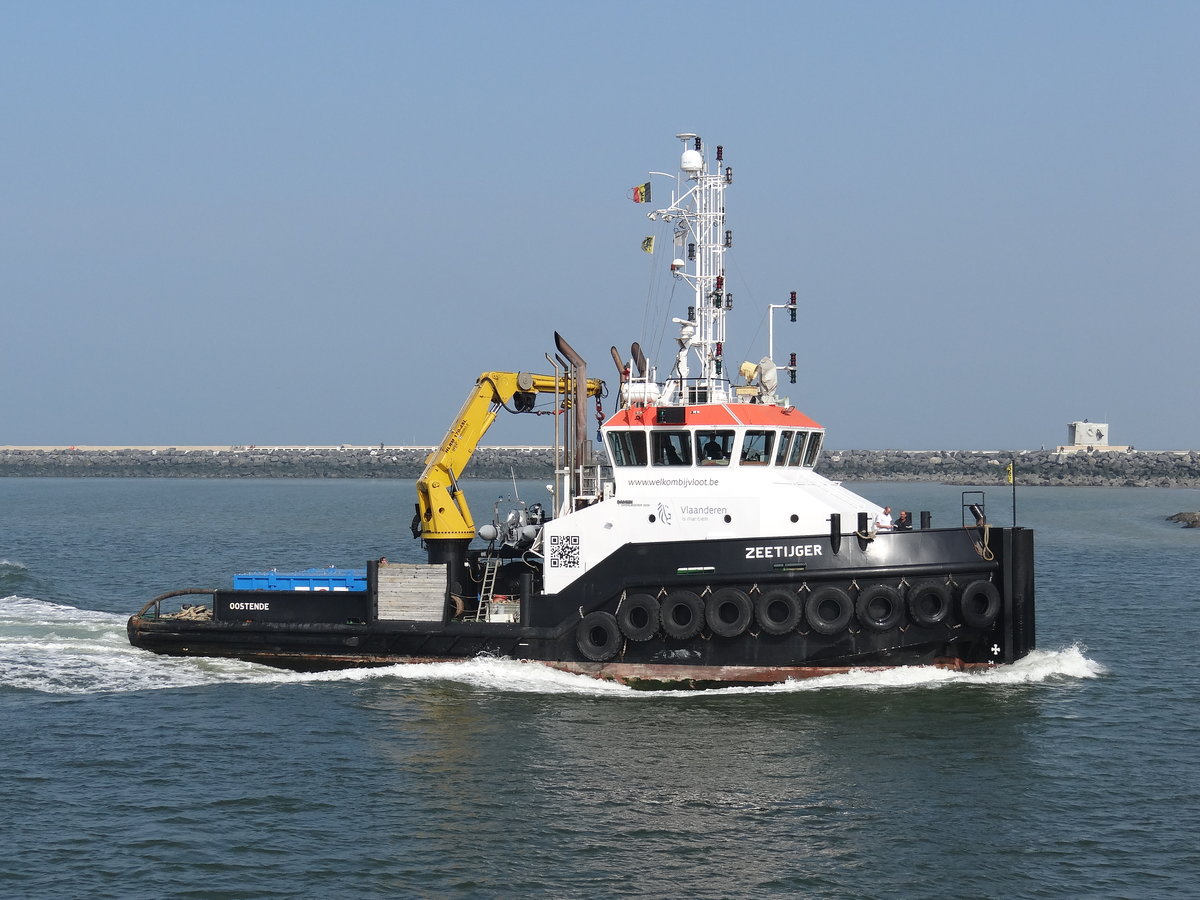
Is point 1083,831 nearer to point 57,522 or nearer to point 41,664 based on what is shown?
point 41,664

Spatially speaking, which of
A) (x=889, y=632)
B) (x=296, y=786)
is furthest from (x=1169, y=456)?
(x=296, y=786)

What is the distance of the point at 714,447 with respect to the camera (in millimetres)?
16547

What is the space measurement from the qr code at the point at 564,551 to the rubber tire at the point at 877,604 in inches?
150

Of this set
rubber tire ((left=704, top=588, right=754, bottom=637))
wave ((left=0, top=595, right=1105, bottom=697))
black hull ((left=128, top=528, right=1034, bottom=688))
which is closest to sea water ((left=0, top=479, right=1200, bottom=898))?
wave ((left=0, top=595, right=1105, bottom=697))

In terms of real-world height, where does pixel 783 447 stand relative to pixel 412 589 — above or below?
above

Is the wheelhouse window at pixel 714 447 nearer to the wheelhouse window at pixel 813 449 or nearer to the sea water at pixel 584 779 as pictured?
the wheelhouse window at pixel 813 449

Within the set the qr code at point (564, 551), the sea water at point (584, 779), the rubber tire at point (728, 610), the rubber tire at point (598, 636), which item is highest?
the qr code at point (564, 551)

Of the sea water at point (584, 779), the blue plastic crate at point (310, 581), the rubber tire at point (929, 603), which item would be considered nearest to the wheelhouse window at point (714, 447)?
the rubber tire at point (929, 603)

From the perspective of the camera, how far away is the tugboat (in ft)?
51.8

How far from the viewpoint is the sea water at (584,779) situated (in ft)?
34.0

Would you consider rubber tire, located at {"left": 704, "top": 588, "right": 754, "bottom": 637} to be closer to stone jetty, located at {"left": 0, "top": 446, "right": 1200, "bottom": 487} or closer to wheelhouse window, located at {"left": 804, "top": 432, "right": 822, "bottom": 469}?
wheelhouse window, located at {"left": 804, "top": 432, "right": 822, "bottom": 469}

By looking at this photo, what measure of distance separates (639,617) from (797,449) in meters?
3.24

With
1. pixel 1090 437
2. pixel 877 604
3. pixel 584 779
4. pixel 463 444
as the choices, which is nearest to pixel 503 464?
pixel 1090 437

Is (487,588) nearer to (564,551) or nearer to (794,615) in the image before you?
(564,551)
